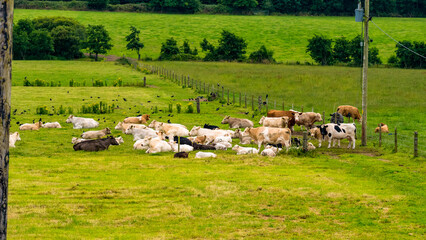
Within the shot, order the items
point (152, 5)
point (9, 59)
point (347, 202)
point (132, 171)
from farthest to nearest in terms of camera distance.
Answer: point (152, 5) → point (132, 171) → point (347, 202) → point (9, 59)

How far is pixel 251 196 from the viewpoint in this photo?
14.7 m

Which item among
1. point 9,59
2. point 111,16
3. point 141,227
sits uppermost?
point 111,16

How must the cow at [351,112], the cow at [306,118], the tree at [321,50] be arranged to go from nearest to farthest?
the cow at [306,118]
the cow at [351,112]
the tree at [321,50]

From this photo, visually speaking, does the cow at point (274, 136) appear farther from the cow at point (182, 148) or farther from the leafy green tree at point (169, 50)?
the leafy green tree at point (169, 50)

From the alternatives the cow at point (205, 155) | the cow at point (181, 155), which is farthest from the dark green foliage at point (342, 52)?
the cow at point (181, 155)

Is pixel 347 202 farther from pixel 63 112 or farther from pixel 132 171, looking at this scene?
pixel 63 112

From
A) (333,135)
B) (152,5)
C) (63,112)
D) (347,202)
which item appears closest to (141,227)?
(347,202)

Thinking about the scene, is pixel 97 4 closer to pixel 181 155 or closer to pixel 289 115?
pixel 289 115

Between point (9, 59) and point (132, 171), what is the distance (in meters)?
11.6

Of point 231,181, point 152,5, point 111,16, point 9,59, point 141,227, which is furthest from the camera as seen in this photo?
point 152,5

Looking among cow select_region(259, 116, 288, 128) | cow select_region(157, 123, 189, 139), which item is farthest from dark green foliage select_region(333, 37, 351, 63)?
cow select_region(157, 123, 189, 139)

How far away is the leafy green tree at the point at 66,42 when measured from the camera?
99375 mm

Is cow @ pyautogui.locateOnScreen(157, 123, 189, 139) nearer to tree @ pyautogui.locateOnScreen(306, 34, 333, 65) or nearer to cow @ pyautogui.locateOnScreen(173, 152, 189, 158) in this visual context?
cow @ pyautogui.locateOnScreen(173, 152, 189, 158)

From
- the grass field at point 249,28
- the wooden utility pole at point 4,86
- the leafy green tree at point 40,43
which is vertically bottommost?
the wooden utility pole at point 4,86
